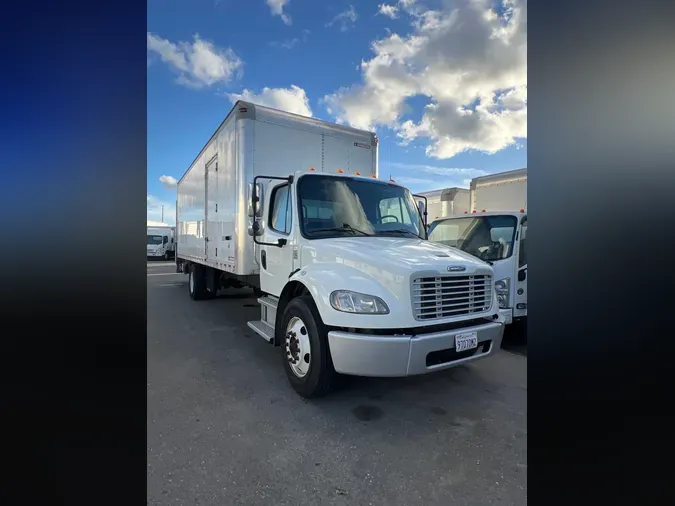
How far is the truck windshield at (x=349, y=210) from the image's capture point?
419 cm

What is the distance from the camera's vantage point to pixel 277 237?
4.56 metres

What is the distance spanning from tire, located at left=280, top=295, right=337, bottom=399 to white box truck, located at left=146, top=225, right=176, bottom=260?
1015 inches

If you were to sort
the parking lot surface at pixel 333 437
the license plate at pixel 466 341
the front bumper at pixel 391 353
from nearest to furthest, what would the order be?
1. the parking lot surface at pixel 333 437
2. the front bumper at pixel 391 353
3. the license plate at pixel 466 341

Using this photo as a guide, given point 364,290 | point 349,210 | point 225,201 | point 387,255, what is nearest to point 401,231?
point 349,210

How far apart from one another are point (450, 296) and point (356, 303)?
0.90m

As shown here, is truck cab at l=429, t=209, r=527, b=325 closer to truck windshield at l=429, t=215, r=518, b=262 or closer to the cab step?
truck windshield at l=429, t=215, r=518, b=262

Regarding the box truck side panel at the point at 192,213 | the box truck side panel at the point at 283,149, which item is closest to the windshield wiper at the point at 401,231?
the box truck side panel at the point at 283,149

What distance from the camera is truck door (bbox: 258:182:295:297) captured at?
14.3ft

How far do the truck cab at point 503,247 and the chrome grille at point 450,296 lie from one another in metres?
1.44

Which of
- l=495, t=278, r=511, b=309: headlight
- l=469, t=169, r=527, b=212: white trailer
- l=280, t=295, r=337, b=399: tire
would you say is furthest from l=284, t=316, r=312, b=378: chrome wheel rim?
l=469, t=169, r=527, b=212: white trailer

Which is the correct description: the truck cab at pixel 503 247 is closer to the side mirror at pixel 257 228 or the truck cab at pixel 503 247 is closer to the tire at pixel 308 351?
the tire at pixel 308 351
